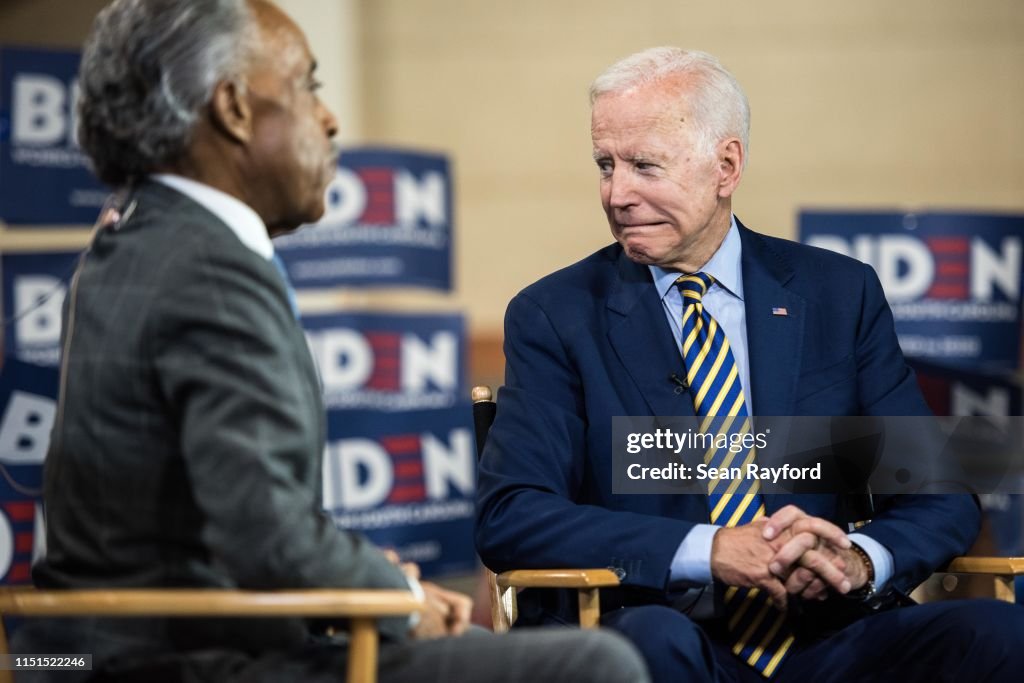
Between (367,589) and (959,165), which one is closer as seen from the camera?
(367,589)

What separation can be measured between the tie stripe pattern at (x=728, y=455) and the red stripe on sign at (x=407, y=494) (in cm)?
304

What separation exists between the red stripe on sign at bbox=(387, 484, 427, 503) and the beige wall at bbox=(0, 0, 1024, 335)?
2.37 metres

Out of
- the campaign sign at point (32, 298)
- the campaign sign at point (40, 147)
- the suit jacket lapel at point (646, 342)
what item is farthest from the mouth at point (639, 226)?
the campaign sign at point (40, 147)

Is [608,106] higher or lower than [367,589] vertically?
higher

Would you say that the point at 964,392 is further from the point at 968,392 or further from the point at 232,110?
the point at 232,110

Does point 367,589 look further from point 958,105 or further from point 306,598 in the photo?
point 958,105

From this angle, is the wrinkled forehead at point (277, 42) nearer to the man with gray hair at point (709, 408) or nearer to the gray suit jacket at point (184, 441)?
the gray suit jacket at point (184, 441)

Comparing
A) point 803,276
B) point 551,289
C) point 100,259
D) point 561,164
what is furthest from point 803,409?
point 561,164

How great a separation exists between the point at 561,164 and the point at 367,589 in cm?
626

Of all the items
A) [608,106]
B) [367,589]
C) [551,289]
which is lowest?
[367,589]

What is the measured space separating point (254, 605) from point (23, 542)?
197 cm

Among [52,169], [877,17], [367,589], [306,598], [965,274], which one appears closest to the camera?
[306,598]

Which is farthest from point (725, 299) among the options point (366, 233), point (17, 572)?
point (366, 233)

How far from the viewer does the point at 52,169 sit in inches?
190
